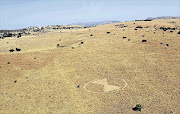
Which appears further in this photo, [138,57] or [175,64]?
[138,57]

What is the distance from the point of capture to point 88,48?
45.3 m

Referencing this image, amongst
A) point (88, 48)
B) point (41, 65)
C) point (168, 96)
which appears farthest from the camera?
point (88, 48)

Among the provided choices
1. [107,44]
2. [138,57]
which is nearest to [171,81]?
[138,57]

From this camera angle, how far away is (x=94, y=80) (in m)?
27.9

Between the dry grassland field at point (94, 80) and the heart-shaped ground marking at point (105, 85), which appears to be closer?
the dry grassland field at point (94, 80)

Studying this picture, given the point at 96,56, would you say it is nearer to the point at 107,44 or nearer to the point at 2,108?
the point at 107,44

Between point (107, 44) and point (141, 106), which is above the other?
point (107, 44)

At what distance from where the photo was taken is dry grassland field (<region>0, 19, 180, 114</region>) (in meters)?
20.9

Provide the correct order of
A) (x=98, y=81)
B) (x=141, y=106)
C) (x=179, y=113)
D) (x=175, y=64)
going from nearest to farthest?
1. (x=179, y=113)
2. (x=141, y=106)
3. (x=98, y=81)
4. (x=175, y=64)

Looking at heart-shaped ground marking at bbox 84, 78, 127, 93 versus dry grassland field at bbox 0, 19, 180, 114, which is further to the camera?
heart-shaped ground marking at bbox 84, 78, 127, 93

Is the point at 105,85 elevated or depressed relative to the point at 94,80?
depressed

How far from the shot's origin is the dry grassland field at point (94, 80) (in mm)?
20891

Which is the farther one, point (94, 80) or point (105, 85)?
point (94, 80)

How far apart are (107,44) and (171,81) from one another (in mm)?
24760
